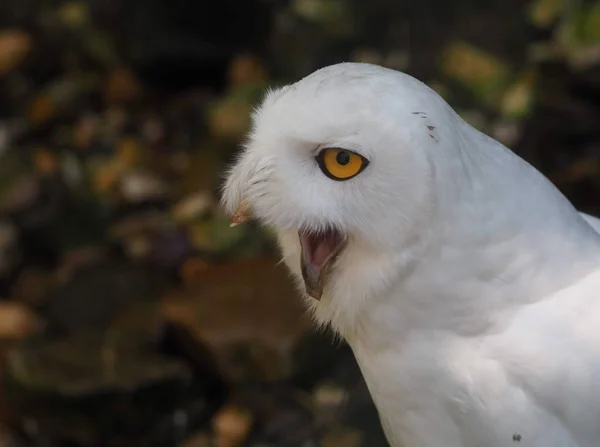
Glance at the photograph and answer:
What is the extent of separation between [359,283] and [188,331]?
1.01 m

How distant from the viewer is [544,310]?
1.02 meters

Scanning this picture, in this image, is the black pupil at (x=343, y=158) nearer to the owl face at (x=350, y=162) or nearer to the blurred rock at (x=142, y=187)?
the owl face at (x=350, y=162)

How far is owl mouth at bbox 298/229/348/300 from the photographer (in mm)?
1008

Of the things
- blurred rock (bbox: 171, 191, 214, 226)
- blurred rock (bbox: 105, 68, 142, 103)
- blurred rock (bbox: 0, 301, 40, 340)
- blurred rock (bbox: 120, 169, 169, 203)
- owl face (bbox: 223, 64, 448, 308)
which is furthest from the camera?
blurred rock (bbox: 105, 68, 142, 103)

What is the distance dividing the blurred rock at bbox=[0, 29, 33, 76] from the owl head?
241cm

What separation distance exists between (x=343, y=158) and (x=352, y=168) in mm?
14

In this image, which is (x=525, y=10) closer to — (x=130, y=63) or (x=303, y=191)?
(x=130, y=63)

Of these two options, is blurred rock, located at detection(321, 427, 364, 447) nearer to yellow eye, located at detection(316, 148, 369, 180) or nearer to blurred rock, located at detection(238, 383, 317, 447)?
blurred rock, located at detection(238, 383, 317, 447)

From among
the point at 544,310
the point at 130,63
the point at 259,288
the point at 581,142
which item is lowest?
the point at 130,63

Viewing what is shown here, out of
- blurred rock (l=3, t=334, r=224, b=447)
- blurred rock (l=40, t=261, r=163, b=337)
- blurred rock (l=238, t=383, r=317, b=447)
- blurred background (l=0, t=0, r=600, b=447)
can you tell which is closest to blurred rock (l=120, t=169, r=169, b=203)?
blurred background (l=0, t=0, r=600, b=447)

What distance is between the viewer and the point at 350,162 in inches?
36.7

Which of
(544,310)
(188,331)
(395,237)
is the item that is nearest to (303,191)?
(395,237)

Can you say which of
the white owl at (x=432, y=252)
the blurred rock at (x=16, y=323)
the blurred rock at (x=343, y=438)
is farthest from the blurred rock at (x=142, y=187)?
the white owl at (x=432, y=252)

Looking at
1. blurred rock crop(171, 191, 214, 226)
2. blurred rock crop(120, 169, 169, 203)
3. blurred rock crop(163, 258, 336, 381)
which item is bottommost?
blurred rock crop(120, 169, 169, 203)
